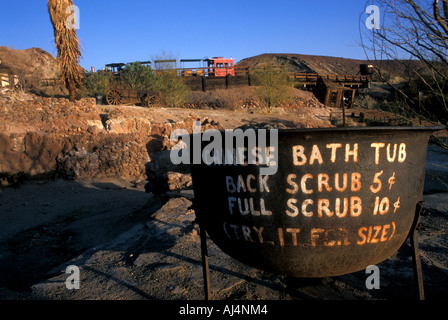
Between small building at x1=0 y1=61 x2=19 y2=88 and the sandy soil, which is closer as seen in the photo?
the sandy soil

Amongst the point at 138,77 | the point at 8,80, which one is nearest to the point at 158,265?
the point at 138,77

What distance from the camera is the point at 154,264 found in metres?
3.48

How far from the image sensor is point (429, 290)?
2.71 meters

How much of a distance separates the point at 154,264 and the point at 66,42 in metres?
18.3

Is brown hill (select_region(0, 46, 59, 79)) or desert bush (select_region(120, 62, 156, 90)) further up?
brown hill (select_region(0, 46, 59, 79))

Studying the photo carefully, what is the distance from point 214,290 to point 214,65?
37176 mm

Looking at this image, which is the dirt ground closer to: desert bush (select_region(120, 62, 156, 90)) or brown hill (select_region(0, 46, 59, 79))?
desert bush (select_region(120, 62, 156, 90))

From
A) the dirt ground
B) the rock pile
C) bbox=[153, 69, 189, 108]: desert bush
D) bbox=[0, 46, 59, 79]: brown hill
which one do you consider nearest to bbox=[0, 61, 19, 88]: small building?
bbox=[0, 46, 59, 79]: brown hill

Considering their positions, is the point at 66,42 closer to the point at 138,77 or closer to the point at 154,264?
the point at 138,77

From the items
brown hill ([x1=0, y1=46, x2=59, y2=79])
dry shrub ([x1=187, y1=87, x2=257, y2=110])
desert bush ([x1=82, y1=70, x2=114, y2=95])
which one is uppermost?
brown hill ([x1=0, y1=46, x2=59, y2=79])

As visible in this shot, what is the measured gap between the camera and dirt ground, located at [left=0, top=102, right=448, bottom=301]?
2797 millimetres

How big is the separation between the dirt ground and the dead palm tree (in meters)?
12.5

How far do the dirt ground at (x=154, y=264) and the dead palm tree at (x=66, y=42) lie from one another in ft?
41.1
